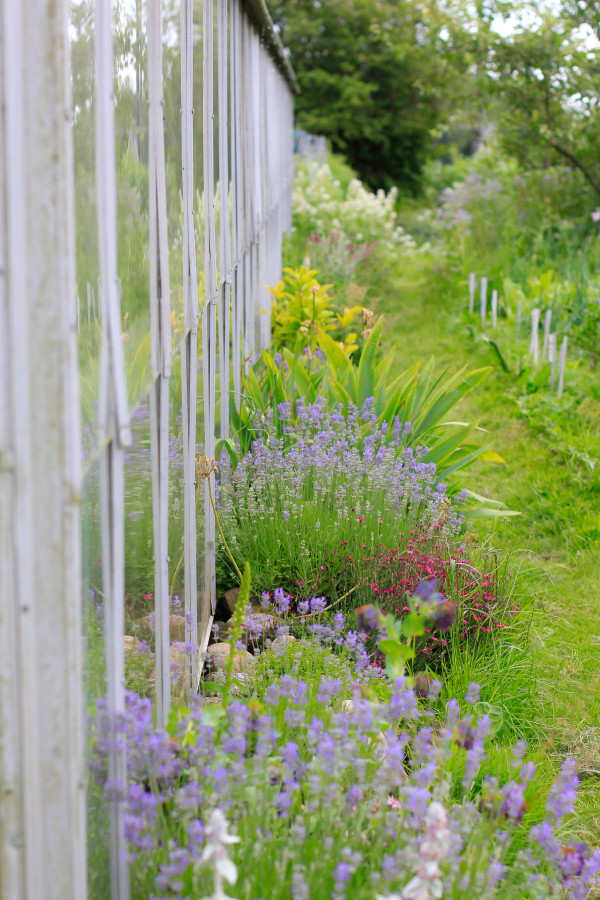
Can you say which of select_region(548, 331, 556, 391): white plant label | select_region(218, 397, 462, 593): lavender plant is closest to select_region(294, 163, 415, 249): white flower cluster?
select_region(548, 331, 556, 391): white plant label

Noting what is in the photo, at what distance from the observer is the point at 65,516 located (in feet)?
3.76

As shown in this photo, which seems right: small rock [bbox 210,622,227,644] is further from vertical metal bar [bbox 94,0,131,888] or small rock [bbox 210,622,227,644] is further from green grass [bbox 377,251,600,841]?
vertical metal bar [bbox 94,0,131,888]

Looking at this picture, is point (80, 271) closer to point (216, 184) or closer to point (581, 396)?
point (216, 184)

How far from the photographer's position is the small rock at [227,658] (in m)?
2.31

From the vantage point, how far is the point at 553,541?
171 inches

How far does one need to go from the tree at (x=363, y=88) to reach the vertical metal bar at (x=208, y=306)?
1764cm

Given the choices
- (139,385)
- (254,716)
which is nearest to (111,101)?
(139,385)

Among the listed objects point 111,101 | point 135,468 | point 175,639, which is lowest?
point 175,639

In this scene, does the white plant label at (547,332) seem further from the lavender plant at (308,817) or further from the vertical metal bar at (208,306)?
the lavender plant at (308,817)

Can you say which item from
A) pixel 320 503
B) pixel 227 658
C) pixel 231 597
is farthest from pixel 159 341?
pixel 231 597

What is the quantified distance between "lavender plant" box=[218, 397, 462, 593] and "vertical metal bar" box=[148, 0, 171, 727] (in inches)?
42.0

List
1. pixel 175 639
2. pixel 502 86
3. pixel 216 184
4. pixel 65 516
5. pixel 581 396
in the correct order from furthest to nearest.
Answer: pixel 502 86 < pixel 581 396 < pixel 216 184 < pixel 175 639 < pixel 65 516

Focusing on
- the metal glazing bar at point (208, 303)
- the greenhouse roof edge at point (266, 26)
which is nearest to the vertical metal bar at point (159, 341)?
the metal glazing bar at point (208, 303)

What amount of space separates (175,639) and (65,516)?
3.85 ft
